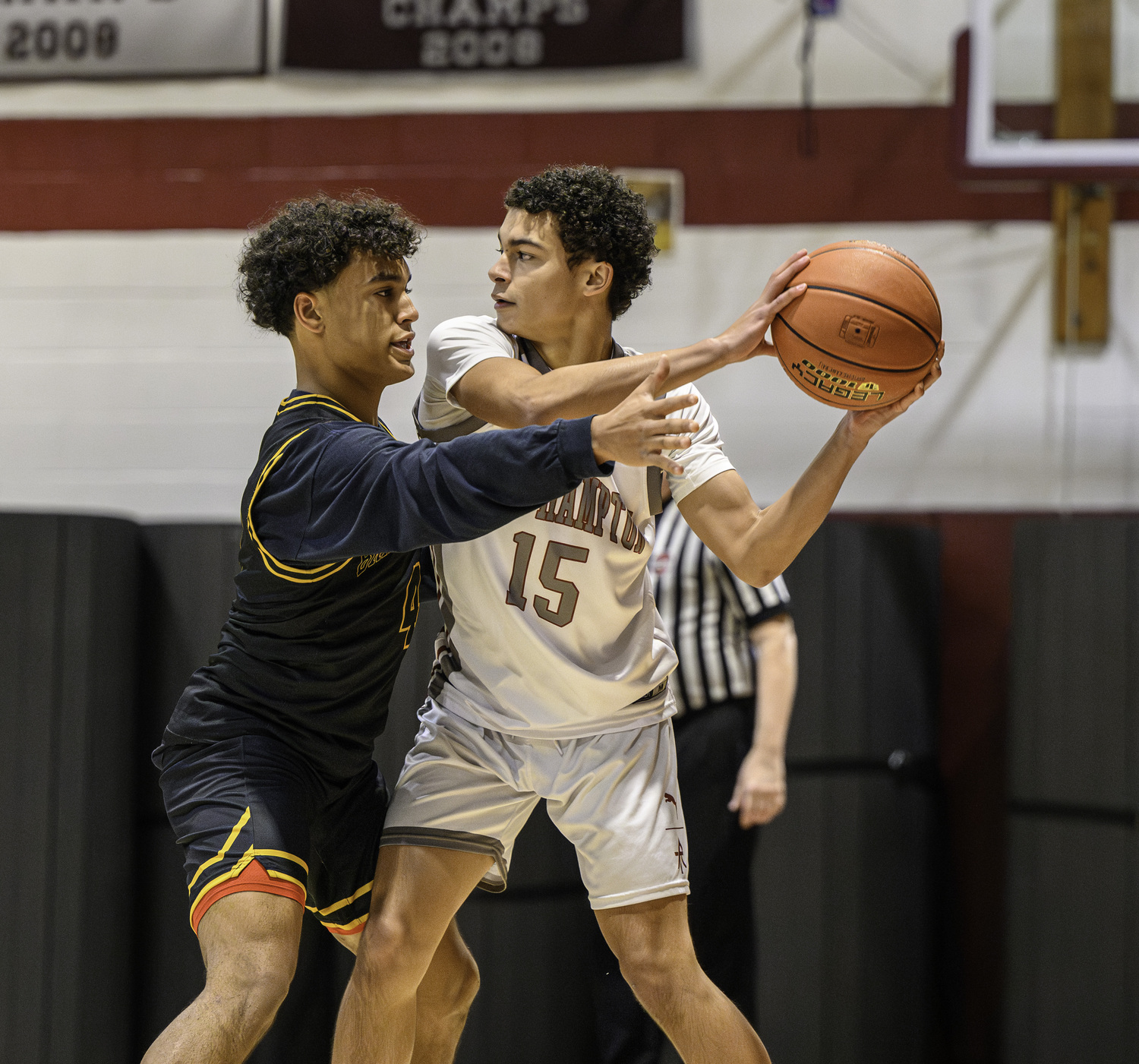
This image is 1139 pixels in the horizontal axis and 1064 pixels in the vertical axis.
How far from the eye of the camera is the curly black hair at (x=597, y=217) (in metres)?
2.58

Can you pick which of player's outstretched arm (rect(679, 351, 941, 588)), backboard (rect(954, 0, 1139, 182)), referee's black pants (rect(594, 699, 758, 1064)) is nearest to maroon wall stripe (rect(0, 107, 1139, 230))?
backboard (rect(954, 0, 1139, 182))

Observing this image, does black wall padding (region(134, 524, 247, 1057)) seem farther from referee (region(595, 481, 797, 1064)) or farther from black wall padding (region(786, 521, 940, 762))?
black wall padding (region(786, 521, 940, 762))

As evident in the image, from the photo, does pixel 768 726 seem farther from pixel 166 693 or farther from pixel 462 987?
pixel 166 693

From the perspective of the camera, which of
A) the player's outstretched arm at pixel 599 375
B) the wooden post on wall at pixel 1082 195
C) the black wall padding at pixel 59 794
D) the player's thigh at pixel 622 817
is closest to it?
the player's outstretched arm at pixel 599 375

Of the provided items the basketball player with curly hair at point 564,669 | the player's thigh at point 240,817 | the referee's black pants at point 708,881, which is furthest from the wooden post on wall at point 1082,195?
the player's thigh at point 240,817

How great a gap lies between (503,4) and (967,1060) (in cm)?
473

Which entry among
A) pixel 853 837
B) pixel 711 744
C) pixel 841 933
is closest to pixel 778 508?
pixel 711 744

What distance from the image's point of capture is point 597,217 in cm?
260

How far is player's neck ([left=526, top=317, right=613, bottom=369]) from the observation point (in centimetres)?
261

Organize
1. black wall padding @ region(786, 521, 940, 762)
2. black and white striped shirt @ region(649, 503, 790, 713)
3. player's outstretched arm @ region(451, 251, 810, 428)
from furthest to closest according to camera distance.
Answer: black wall padding @ region(786, 521, 940, 762)
black and white striped shirt @ region(649, 503, 790, 713)
player's outstretched arm @ region(451, 251, 810, 428)

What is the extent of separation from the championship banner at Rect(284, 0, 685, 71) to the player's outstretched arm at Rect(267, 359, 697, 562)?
3.50 m

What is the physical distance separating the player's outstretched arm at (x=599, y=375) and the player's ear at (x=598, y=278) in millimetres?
346

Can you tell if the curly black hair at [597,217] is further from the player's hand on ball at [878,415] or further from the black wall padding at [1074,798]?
the black wall padding at [1074,798]

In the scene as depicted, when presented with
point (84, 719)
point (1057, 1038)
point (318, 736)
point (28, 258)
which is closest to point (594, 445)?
point (318, 736)
